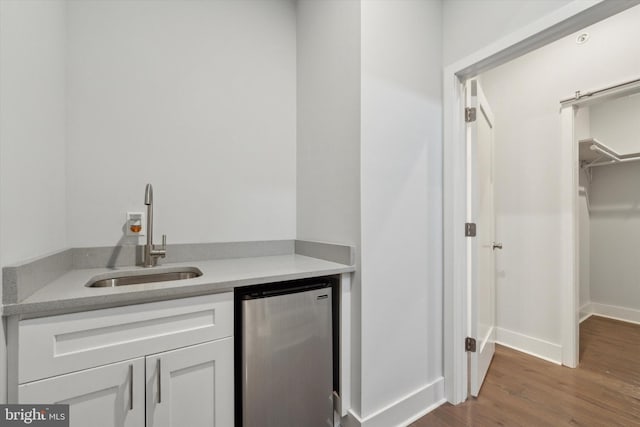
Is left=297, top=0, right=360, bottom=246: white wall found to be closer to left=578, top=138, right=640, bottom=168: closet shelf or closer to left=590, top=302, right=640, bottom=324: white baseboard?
left=578, top=138, right=640, bottom=168: closet shelf

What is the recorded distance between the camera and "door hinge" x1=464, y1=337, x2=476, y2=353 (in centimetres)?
172

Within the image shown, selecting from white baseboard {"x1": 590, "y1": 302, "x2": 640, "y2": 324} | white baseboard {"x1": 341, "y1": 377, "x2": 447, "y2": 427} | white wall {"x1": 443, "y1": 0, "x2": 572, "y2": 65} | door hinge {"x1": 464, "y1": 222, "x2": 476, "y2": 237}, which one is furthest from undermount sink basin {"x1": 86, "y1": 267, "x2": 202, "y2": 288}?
white baseboard {"x1": 590, "y1": 302, "x2": 640, "y2": 324}

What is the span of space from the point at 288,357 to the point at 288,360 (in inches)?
0.5

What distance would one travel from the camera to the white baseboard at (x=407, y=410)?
1417 millimetres

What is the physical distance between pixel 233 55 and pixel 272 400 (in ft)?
6.54

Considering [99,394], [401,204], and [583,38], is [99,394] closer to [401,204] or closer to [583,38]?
[401,204]

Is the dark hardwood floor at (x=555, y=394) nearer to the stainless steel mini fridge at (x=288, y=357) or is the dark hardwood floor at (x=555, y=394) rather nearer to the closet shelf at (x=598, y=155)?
the stainless steel mini fridge at (x=288, y=357)

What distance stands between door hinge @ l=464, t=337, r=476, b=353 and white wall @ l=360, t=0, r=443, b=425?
153 mm

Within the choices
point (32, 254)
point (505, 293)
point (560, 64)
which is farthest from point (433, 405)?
point (560, 64)

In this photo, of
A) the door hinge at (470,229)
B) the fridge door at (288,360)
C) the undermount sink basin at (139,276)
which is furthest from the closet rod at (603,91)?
the undermount sink basin at (139,276)

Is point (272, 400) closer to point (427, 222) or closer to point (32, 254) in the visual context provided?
point (32, 254)

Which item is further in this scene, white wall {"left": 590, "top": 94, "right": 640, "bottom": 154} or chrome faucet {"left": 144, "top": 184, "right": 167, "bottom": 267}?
white wall {"left": 590, "top": 94, "right": 640, "bottom": 154}

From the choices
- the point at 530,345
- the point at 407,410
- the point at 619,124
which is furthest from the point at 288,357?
the point at 619,124

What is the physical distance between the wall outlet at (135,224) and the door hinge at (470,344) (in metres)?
2.02
